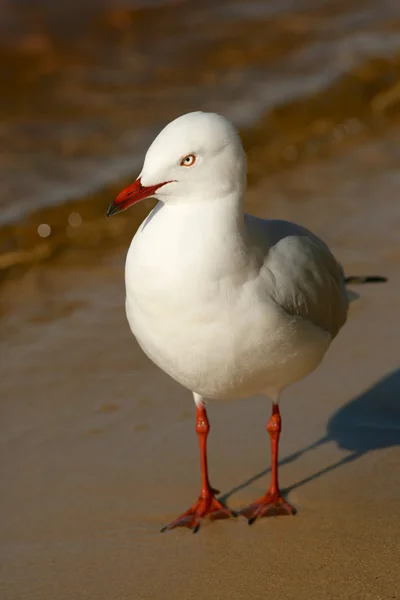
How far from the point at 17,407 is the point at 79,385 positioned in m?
0.37

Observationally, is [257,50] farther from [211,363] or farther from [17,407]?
[211,363]

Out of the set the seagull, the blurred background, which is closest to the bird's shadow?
the seagull

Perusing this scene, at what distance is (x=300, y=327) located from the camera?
4219 millimetres

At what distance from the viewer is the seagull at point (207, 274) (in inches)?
152

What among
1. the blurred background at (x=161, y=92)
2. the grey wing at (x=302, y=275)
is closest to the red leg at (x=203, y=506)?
the grey wing at (x=302, y=275)

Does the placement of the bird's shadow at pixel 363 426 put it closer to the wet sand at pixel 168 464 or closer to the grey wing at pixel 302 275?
the wet sand at pixel 168 464

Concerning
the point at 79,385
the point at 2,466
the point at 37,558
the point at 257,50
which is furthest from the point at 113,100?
the point at 37,558

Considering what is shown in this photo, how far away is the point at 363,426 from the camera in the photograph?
16.2 ft

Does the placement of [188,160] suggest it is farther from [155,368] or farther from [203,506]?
[155,368]

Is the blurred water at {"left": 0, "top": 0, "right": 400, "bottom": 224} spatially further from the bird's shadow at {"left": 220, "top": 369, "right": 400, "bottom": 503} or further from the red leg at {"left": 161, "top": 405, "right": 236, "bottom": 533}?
the red leg at {"left": 161, "top": 405, "right": 236, "bottom": 533}

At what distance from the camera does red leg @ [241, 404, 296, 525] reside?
438 centimetres

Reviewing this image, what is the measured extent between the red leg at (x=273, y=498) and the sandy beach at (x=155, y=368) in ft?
0.19

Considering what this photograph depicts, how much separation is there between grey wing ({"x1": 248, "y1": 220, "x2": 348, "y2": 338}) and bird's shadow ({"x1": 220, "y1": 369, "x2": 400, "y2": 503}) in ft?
1.66

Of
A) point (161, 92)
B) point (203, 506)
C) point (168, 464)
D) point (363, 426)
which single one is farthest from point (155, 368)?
point (161, 92)
